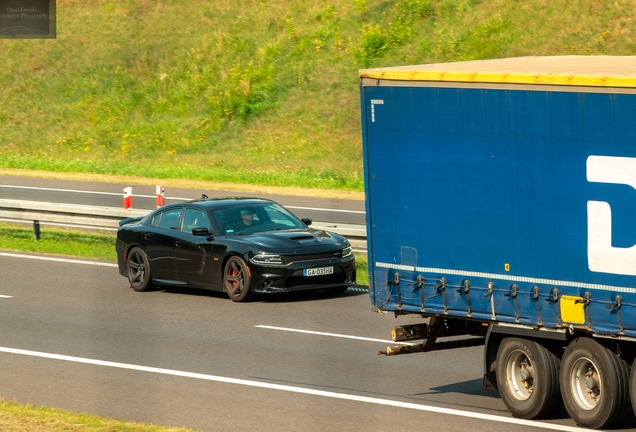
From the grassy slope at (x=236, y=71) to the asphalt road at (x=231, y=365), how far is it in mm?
19167

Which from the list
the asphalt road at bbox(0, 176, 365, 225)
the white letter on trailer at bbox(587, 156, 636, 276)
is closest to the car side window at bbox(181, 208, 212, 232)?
the white letter on trailer at bbox(587, 156, 636, 276)

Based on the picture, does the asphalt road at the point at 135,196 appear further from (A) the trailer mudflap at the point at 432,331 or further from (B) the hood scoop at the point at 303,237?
(A) the trailer mudflap at the point at 432,331

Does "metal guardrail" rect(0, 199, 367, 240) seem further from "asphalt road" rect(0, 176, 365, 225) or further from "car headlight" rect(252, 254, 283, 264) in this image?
"asphalt road" rect(0, 176, 365, 225)

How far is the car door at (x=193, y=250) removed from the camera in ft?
56.7

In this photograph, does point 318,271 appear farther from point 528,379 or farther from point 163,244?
point 528,379

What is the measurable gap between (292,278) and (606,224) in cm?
783

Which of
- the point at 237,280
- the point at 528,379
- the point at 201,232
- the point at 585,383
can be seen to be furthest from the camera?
the point at 201,232

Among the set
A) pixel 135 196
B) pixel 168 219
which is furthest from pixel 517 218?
pixel 135 196

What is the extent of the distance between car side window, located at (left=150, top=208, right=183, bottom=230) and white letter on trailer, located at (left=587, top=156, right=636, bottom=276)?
376 inches

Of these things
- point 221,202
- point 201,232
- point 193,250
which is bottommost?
point 193,250

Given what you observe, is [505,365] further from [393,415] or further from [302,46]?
[302,46]

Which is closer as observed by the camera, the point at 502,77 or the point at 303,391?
the point at 502,77

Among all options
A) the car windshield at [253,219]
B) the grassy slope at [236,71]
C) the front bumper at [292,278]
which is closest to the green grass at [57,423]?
the front bumper at [292,278]

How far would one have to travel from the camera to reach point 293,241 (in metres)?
17.1
